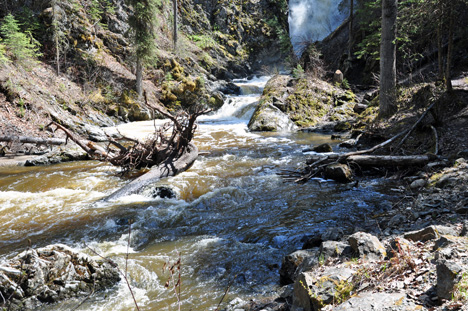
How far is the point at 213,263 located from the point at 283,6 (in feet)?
153

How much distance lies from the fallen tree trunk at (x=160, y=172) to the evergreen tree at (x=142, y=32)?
12.5 m

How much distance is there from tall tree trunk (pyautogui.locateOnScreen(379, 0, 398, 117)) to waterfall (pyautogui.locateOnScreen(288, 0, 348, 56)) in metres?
34.3

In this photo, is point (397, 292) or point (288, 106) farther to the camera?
point (288, 106)

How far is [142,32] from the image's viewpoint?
65.4 feet

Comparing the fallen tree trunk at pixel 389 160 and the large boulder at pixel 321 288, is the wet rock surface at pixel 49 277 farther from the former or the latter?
the fallen tree trunk at pixel 389 160

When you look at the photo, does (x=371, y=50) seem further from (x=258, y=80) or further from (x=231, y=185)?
(x=231, y=185)

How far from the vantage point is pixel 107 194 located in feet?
23.9

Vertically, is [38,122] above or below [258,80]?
below

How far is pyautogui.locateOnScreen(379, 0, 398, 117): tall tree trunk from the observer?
32.3ft

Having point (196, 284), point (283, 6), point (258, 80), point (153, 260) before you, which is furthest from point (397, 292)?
point (283, 6)

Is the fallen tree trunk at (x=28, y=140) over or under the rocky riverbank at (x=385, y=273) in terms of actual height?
over

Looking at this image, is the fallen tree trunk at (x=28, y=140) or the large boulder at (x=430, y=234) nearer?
the large boulder at (x=430, y=234)

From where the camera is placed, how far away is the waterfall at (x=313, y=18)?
145 feet

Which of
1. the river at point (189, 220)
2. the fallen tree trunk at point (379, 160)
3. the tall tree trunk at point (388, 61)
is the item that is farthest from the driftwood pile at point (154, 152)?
the tall tree trunk at point (388, 61)
